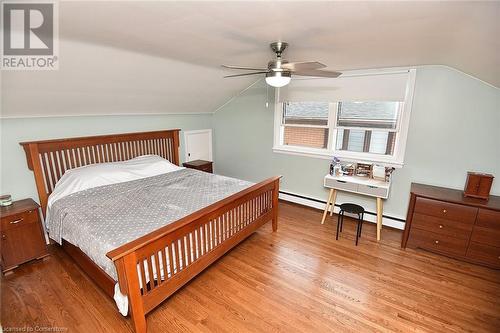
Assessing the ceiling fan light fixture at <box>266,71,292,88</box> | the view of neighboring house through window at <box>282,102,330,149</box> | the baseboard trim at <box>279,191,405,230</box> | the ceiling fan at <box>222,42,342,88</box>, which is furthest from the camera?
the view of neighboring house through window at <box>282,102,330,149</box>

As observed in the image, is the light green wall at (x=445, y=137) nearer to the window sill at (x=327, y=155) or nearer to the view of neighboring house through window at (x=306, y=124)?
the window sill at (x=327, y=155)

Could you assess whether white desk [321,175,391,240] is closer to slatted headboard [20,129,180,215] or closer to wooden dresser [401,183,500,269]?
wooden dresser [401,183,500,269]

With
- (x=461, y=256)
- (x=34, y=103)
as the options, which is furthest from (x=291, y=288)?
(x=34, y=103)

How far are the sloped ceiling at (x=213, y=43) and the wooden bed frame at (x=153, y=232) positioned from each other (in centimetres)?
49

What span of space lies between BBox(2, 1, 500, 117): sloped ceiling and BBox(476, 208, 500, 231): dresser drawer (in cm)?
130

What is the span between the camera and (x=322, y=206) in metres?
3.85

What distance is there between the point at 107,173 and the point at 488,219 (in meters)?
4.24

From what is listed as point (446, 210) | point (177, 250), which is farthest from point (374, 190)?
point (177, 250)

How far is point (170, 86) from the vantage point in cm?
318

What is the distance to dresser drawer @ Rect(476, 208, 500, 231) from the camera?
91.9 inches

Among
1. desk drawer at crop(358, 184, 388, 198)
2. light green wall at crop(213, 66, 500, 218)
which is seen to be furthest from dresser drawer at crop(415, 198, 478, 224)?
light green wall at crop(213, 66, 500, 218)

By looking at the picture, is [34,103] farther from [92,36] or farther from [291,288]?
[291,288]

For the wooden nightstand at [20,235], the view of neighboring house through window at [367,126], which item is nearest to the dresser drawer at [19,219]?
the wooden nightstand at [20,235]

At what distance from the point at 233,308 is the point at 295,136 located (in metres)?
2.83
